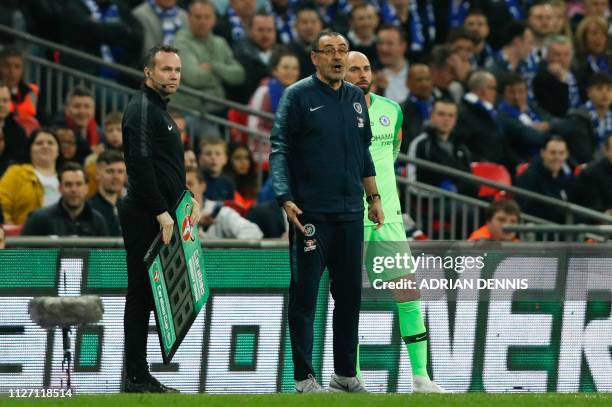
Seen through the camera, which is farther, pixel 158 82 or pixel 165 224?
pixel 158 82

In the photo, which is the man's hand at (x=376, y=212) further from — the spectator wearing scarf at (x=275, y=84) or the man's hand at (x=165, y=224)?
the spectator wearing scarf at (x=275, y=84)

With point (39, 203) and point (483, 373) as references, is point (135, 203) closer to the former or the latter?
point (483, 373)

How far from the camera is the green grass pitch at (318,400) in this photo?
9.59 metres

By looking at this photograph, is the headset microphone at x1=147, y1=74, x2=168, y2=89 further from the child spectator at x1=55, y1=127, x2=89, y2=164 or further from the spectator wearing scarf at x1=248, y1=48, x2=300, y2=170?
the spectator wearing scarf at x1=248, y1=48, x2=300, y2=170

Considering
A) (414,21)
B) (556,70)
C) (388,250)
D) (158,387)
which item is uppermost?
(414,21)

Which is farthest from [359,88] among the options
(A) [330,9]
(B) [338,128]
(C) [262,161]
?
(A) [330,9]

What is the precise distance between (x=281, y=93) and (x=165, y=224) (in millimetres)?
7431

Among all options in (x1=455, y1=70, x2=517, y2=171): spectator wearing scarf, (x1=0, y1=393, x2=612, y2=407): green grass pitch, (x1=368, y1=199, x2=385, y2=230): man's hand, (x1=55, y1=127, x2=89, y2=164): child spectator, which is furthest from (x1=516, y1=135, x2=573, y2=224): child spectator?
(x1=0, y1=393, x2=612, y2=407): green grass pitch

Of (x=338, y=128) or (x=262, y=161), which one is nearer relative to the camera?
(x=338, y=128)

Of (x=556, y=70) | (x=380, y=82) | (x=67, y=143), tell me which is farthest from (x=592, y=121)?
(x=67, y=143)

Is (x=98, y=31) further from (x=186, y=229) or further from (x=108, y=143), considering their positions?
(x=186, y=229)

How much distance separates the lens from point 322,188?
1019 cm

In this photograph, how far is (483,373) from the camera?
36.9ft

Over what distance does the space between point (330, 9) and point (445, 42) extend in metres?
1.77
